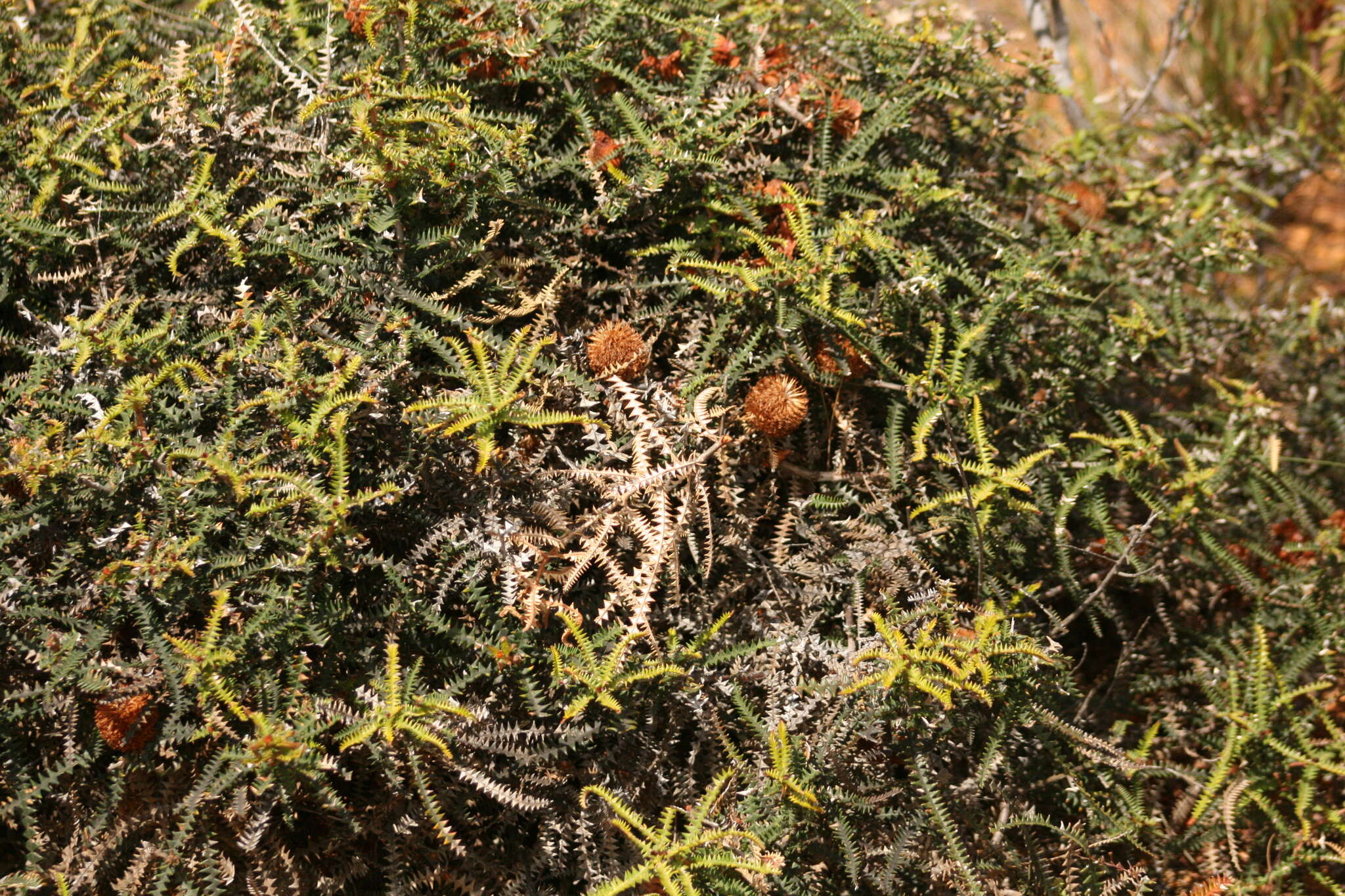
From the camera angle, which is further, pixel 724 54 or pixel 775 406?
pixel 724 54

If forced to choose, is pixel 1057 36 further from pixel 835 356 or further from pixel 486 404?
pixel 486 404

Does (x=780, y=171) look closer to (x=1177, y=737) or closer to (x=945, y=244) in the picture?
(x=945, y=244)

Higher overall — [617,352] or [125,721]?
[617,352]

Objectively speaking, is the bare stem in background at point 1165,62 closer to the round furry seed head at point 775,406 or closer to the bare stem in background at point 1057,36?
the bare stem in background at point 1057,36

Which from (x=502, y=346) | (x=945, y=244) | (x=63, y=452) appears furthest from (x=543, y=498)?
(x=945, y=244)

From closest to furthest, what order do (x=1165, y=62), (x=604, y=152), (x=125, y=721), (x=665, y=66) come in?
1. (x=125, y=721)
2. (x=604, y=152)
3. (x=665, y=66)
4. (x=1165, y=62)

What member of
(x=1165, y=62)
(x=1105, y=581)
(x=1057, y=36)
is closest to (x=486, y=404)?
(x=1105, y=581)
